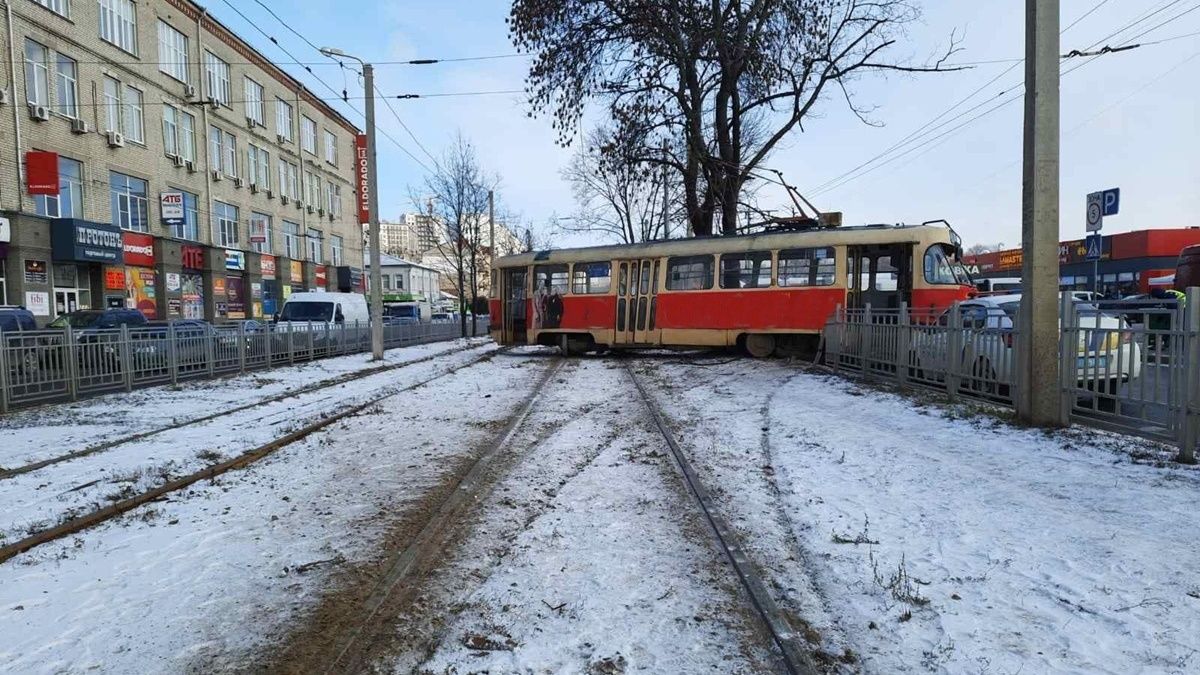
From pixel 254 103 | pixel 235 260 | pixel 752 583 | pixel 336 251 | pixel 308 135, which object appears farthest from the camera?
pixel 336 251

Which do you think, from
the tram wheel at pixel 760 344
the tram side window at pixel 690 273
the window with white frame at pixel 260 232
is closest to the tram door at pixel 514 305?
the tram side window at pixel 690 273

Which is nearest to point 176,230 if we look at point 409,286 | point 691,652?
point 691,652

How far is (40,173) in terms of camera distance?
2255 cm

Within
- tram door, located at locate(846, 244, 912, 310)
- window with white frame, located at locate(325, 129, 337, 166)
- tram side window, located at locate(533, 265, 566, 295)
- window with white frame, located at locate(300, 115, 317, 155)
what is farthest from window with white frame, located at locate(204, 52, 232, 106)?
tram door, located at locate(846, 244, 912, 310)

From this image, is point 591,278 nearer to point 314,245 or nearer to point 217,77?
point 217,77

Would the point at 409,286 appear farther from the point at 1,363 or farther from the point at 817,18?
the point at 1,363

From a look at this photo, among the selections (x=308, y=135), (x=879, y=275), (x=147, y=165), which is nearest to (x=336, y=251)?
(x=308, y=135)

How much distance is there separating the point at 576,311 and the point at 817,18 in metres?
11.0

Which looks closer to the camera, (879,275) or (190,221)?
(879,275)

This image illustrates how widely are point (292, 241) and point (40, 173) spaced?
20385 mm

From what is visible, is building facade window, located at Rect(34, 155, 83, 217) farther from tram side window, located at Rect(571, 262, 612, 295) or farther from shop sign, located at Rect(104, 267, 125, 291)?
tram side window, located at Rect(571, 262, 612, 295)

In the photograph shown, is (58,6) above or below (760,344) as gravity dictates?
above

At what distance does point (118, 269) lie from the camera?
1057 inches

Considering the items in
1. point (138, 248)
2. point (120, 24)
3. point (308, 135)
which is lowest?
point (138, 248)
